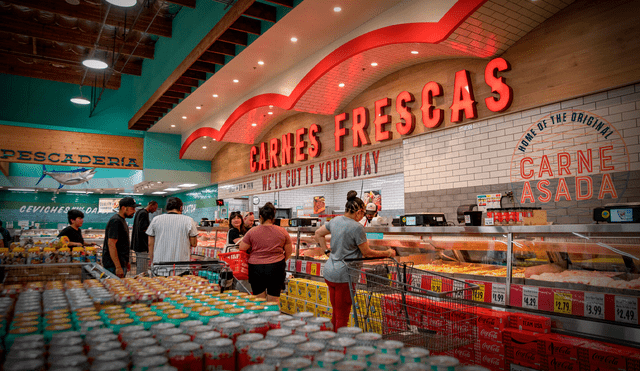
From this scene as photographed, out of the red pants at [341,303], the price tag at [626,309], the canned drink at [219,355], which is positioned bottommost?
the red pants at [341,303]

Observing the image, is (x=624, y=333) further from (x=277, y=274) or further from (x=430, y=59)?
(x=430, y=59)

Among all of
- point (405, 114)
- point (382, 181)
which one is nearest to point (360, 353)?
point (405, 114)

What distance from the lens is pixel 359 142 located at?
309 inches

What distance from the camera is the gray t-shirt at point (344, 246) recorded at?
3.57m

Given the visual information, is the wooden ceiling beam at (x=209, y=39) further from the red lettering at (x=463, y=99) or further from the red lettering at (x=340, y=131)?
the red lettering at (x=463, y=99)

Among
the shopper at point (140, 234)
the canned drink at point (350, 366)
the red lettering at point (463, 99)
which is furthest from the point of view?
the shopper at point (140, 234)

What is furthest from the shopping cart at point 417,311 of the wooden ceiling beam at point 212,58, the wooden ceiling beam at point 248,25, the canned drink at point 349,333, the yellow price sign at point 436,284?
the wooden ceiling beam at point 212,58

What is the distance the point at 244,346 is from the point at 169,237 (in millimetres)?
3749

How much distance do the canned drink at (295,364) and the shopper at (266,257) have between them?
328 cm

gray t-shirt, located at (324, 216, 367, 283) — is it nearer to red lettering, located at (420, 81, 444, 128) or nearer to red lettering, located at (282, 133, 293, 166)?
red lettering, located at (420, 81, 444, 128)

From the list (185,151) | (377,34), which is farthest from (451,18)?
(185,151)

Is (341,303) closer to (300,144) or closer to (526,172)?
(526,172)

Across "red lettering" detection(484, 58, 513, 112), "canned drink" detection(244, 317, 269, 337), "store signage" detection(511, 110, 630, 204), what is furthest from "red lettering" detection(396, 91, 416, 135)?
"canned drink" detection(244, 317, 269, 337)

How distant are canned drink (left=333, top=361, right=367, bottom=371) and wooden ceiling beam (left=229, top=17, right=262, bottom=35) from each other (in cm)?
661
